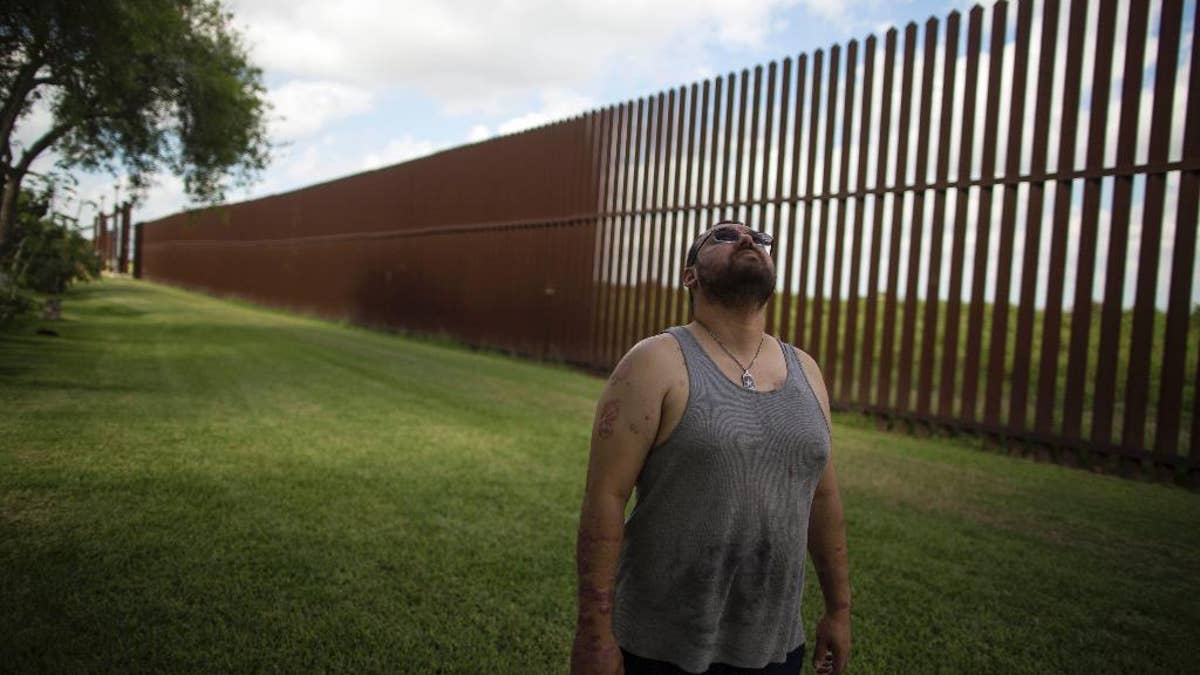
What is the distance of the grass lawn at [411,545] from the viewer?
2852 mm

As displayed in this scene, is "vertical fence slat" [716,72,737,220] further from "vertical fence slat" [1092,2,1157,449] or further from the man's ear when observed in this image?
the man's ear

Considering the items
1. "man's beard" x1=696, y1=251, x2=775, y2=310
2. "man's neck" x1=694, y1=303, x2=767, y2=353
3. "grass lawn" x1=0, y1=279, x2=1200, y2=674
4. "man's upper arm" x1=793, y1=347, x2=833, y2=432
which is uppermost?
"man's beard" x1=696, y1=251, x2=775, y2=310

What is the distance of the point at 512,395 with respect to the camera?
9.24 meters

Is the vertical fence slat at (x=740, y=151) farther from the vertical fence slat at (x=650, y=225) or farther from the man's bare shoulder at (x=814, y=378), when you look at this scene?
the man's bare shoulder at (x=814, y=378)

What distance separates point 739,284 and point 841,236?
7.60m

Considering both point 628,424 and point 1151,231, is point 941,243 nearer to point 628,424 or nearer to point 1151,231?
point 1151,231

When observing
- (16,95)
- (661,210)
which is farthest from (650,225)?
(16,95)

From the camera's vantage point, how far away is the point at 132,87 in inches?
395

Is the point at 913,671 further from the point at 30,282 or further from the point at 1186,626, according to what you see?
the point at 30,282

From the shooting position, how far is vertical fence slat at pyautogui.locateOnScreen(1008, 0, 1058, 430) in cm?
715

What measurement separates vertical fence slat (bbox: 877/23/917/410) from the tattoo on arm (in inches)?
290

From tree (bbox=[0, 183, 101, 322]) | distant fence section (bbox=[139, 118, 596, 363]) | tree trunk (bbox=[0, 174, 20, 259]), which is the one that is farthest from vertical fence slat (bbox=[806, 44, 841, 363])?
tree (bbox=[0, 183, 101, 322])

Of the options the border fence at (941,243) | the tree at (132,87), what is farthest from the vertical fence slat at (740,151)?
the tree at (132,87)

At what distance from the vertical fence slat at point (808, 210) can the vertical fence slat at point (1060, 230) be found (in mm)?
2601
